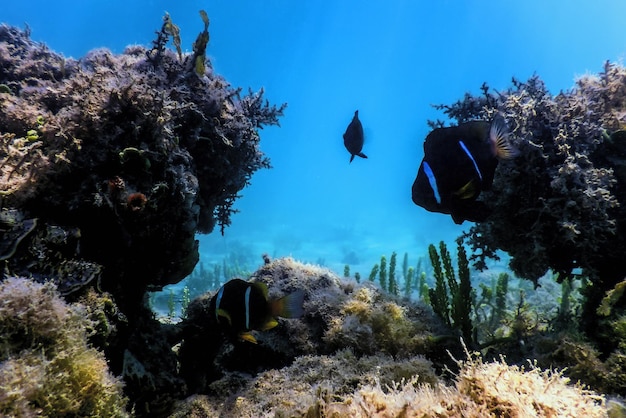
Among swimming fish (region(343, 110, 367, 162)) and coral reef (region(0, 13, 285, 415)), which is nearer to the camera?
coral reef (region(0, 13, 285, 415))

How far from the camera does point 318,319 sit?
381 cm

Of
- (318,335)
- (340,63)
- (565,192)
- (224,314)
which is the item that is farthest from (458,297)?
(340,63)

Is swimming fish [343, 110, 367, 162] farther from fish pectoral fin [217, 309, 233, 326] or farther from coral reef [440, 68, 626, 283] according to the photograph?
fish pectoral fin [217, 309, 233, 326]

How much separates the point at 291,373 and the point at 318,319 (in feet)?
2.89

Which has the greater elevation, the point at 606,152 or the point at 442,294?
the point at 606,152

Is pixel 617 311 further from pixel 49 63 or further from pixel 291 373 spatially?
pixel 49 63

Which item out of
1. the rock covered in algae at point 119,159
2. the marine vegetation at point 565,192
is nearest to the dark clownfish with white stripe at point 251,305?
the rock covered in algae at point 119,159

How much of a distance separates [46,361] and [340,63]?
11693 centimetres

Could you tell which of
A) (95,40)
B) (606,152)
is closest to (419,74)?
(95,40)

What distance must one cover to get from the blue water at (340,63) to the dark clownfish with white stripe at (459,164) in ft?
96.0

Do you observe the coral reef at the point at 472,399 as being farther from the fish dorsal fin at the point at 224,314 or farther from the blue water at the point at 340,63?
the blue water at the point at 340,63

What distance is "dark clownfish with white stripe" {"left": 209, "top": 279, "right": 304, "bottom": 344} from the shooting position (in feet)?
9.09

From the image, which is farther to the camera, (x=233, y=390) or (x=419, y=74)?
(x=419, y=74)

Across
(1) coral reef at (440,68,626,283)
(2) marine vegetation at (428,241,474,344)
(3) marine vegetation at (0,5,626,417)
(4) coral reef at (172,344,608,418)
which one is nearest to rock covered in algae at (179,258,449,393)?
(3) marine vegetation at (0,5,626,417)
